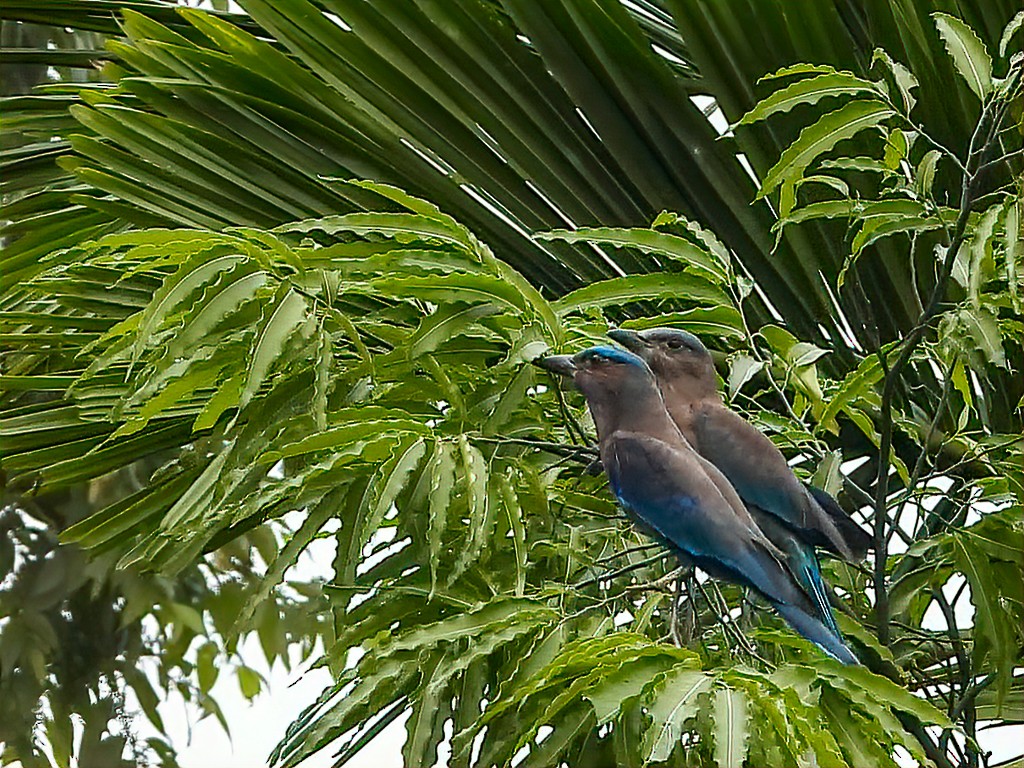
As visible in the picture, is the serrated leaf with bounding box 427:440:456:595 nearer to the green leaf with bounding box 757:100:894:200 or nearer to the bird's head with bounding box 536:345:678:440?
the bird's head with bounding box 536:345:678:440

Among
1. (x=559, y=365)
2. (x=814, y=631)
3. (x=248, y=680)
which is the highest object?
(x=559, y=365)

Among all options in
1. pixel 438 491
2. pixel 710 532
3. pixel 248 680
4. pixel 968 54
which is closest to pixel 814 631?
pixel 710 532

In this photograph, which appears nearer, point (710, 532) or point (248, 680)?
point (710, 532)

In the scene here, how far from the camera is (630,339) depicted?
52cm

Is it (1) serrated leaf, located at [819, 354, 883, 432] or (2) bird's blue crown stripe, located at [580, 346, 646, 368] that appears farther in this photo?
Answer: (1) serrated leaf, located at [819, 354, 883, 432]

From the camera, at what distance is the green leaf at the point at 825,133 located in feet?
1.75

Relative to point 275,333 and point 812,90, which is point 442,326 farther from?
point 812,90

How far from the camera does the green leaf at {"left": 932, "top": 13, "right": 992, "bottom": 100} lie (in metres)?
0.56

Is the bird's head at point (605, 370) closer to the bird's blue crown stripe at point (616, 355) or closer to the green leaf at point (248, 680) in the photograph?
the bird's blue crown stripe at point (616, 355)

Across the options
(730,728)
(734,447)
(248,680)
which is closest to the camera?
(730,728)

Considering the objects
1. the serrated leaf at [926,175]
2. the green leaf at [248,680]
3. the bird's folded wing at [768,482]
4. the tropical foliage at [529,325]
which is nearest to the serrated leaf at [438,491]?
the tropical foliage at [529,325]

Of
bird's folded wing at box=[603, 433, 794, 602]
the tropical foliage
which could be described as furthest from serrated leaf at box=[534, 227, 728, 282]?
bird's folded wing at box=[603, 433, 794, 602]

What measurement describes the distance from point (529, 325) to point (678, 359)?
0.07m

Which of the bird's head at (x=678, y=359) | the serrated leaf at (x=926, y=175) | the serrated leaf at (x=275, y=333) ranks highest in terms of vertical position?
the serrated leaf at (x=275, y=333)
